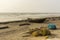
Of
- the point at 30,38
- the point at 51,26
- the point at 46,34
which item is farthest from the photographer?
the point at 51,26

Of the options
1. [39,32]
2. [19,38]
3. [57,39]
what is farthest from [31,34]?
[57,39]

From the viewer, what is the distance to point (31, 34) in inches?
422

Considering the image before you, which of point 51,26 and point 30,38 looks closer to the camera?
point 30,38

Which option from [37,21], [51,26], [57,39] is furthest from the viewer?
[37,21]

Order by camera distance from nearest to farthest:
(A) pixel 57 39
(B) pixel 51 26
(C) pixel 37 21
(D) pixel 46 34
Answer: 1. (A) pixel 57 39
2. (D) pixel 46 34
3. (B) pixel 51 26
4. (C) pixel 37 21

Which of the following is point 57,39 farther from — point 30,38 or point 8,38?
point 8,38

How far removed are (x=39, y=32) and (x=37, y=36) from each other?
37 centimetres

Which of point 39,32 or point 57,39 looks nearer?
point 57,39

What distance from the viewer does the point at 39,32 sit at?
10359 millimetres

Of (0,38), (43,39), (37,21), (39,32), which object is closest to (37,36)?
(39,32)

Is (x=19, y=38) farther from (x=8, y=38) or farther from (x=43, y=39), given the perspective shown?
(x=43, y=39)

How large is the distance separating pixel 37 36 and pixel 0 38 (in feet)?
6.05

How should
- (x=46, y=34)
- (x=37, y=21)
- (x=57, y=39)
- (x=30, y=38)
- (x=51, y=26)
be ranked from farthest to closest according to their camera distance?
(x=37, y=21)
(x=51, y=26)
(x=46, y=34)
(x=30, y=38)
(x=57, y=39)

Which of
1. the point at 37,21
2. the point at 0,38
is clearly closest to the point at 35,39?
the point at 0,38
